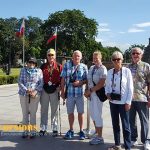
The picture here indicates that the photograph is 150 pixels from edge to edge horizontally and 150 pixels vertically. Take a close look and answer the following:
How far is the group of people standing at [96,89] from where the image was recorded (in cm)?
685

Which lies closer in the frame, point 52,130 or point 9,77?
point 52,130

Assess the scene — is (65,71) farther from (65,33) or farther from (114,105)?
(65,33)

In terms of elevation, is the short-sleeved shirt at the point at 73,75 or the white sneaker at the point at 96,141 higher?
the short-sleeved shirt at the point at 73,75

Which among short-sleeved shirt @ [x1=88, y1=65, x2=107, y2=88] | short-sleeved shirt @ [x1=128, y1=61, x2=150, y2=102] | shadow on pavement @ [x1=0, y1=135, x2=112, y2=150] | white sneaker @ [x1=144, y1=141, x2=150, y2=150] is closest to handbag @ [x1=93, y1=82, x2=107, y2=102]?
short-sleeved shirt @ [x1=88, y1=65, x2=107, y2=88]

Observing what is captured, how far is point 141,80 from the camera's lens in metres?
7.06

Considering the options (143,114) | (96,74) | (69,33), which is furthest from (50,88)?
(69,33)

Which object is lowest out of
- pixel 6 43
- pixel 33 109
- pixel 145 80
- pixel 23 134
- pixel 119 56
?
pixel 23 134

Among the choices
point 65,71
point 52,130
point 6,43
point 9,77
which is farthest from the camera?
point 6,43

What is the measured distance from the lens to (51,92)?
8188mm

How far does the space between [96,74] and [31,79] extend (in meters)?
1.44

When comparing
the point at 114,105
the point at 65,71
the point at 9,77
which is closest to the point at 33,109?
the point at 65,71

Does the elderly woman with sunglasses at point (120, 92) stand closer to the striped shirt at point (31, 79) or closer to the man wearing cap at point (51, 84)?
the man wearing cap at point (51, 84)

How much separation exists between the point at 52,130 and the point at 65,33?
6646 centimetres

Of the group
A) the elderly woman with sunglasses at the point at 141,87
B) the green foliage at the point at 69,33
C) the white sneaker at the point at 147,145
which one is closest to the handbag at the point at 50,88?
the elderly woman with sunglasses at the point at 141,87
